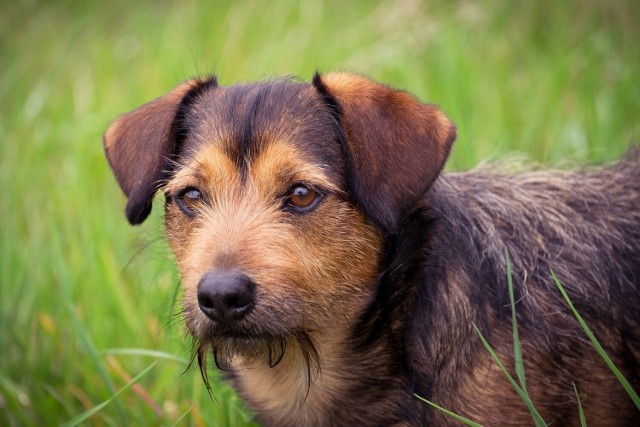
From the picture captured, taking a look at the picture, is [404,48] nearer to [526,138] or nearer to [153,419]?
[526,138]

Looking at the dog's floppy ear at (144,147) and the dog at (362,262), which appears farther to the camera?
the dog's floppy ear at (144,147)

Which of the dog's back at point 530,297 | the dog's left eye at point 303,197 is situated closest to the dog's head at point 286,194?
the dog's left eye at point 303,197

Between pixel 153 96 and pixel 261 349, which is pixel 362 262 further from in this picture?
pixel 153 96

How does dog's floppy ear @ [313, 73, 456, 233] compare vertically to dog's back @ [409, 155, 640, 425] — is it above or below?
above

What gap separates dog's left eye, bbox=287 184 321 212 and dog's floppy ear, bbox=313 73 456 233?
0.17 m

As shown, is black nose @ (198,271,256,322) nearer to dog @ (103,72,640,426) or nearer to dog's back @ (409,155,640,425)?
dog @ (103,72,640,426)

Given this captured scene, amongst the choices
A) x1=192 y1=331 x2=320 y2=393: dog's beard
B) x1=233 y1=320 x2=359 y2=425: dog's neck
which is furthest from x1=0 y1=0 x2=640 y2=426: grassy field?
x1=192 y1=331 x2=320 y2=393: dog's beard

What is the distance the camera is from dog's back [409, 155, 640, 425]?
11.6 ft

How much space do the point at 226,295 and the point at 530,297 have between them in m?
1.48

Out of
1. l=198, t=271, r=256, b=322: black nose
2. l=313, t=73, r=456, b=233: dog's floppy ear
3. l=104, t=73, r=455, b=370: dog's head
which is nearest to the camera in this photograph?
l=198, t=271, r=256, b=322: black nose

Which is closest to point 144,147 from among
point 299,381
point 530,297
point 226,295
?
point 226,295

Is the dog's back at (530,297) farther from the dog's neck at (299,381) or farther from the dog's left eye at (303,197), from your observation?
the dog's left eye at (303,197)

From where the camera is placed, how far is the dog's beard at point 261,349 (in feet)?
11.1

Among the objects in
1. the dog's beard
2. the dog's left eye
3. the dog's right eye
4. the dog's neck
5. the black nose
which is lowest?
the dog's neck
